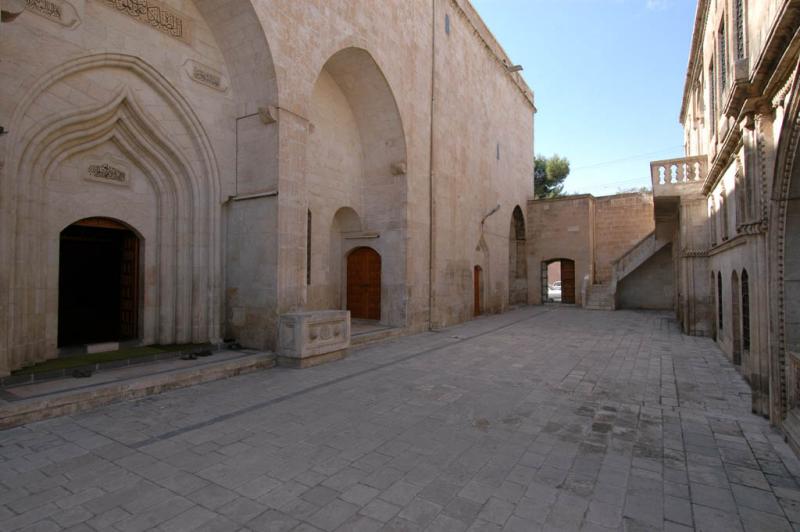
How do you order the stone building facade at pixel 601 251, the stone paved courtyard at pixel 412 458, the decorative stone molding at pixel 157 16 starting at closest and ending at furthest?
the stone paved courtyard at pixel 412 458
the decorative stone molding at pixel 157 16
the stone building facade at pixel 601 251

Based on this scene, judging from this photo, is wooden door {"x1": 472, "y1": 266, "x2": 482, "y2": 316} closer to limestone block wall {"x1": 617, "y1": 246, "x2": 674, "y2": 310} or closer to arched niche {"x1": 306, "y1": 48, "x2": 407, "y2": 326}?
arched niche {"x1": 306, "y1": 48, "x2": 407, "y2": 326}

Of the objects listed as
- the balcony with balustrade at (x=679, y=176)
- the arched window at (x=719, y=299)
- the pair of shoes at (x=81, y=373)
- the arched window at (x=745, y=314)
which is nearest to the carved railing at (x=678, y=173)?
the balcony with balustrade at (x=679, y=176)

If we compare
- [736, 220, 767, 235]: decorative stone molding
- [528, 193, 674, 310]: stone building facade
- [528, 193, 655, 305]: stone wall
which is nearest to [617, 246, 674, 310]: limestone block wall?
[528, 193, 674, 310]: stone building facade

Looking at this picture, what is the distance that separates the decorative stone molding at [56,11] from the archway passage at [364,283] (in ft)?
24.7

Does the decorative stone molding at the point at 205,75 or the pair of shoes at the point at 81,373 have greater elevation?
the decorative stone molding at the point at 205,75

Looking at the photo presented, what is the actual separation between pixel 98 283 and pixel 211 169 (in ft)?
8.99

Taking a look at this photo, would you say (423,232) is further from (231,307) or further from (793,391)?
(793,391)

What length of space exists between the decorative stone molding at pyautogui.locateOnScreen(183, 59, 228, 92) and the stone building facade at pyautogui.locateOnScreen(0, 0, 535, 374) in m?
0.03

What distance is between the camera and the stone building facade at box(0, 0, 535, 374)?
5539 mm

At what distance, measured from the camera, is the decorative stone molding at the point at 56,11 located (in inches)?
211

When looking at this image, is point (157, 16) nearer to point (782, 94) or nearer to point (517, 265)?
point (782, 94)

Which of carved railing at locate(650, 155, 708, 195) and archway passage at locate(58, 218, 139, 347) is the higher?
carved railing at locate(650, 155, 708, 195)

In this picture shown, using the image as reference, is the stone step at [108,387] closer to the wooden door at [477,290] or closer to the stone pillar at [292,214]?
the stone pillar at [292,214]

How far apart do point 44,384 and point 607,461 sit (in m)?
6.20
